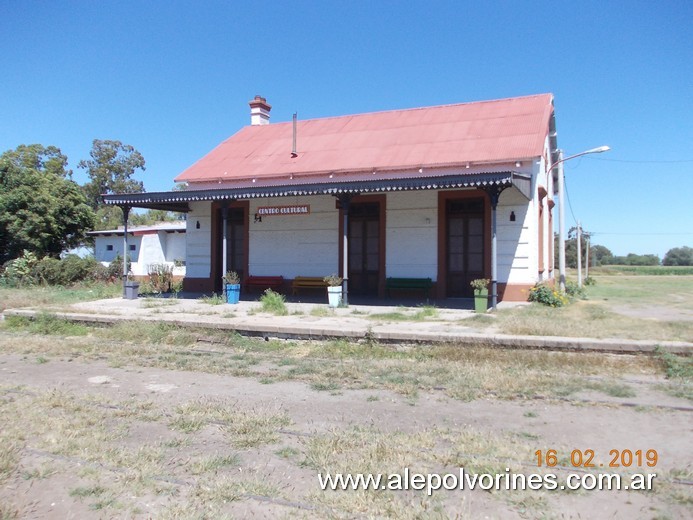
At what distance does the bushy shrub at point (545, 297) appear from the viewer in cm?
1352

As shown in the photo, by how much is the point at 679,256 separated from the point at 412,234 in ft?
334

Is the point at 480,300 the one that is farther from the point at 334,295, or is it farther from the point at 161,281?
the point at 161,281

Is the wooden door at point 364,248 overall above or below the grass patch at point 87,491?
above

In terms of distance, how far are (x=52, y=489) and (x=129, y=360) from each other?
4.56 metres

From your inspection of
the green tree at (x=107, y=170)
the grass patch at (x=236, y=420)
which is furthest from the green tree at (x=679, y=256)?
the grass patch at (x=236, y=420)

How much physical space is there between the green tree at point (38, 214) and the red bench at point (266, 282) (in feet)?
38.7

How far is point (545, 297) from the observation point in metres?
13.7

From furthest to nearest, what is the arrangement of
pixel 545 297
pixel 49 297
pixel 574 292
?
pixel 574 292 → pixel 49 297 → pixel 545 297

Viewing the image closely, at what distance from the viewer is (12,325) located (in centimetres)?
1125

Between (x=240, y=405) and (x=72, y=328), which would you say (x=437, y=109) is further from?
(x=240, y=405)

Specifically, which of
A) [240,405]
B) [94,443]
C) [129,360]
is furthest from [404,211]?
[94,443]

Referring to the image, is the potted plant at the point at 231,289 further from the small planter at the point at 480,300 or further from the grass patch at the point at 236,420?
the grass patch at the point at 236,420

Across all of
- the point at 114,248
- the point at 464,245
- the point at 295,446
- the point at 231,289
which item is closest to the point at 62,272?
the point at 114,248

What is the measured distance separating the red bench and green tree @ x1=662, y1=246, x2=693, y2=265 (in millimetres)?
101039
